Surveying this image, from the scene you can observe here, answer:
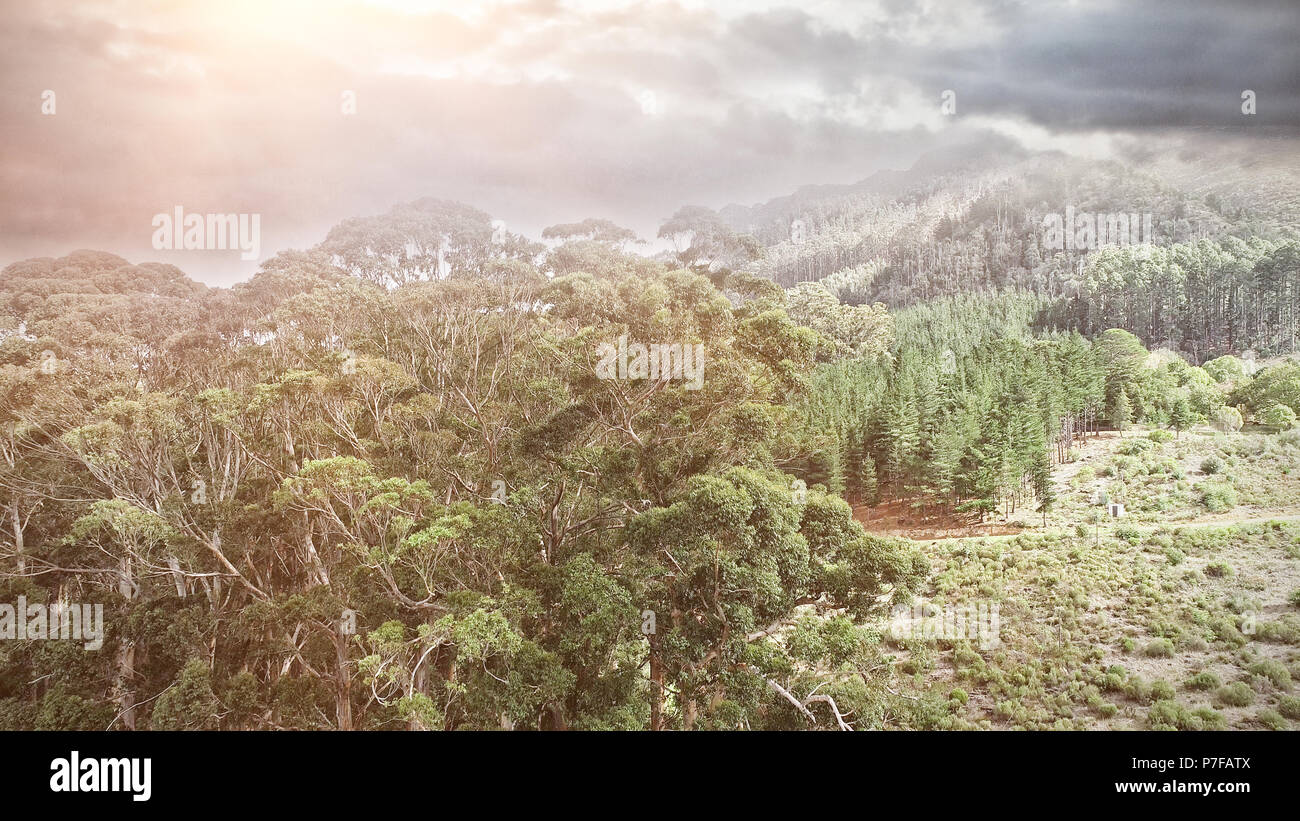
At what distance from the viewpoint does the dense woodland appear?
32.2 feet

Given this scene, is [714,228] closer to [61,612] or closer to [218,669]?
[218,669]

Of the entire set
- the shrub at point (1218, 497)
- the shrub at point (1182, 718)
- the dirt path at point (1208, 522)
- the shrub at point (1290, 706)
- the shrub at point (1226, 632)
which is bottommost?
the shrub at point (1182, 718)

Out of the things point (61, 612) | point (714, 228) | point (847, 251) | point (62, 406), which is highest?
point (847, 251)

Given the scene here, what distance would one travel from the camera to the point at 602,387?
35.8ft

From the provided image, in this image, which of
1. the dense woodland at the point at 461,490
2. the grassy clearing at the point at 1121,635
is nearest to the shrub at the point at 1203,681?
the grassy clearing at the point at 1121,635

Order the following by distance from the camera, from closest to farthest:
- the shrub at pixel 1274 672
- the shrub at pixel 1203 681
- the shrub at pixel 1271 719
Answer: the shrub at pixel 1271 719 < the shrub at pixel 1274 672 < the shrub at pixel 1203 681

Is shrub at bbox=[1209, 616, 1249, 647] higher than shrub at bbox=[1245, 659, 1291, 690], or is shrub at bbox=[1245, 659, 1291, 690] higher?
shrub at bbox=[1209, 616, 1249, 647]

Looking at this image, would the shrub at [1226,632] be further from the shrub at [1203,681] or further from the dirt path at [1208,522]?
the dirt path at [1208,522]

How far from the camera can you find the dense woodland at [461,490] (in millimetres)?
9805

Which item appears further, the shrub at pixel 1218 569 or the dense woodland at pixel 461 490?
the shrub at pixel 1218 569

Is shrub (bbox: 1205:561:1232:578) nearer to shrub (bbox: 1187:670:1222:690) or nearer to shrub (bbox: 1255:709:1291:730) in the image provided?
shrub (bbox: 1187:670:1222:690)

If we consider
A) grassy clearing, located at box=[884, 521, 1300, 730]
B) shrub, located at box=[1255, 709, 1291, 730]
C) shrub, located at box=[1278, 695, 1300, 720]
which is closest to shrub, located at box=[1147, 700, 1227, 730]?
grassy clearing, located at box=[884, 521, 1300, 730]
